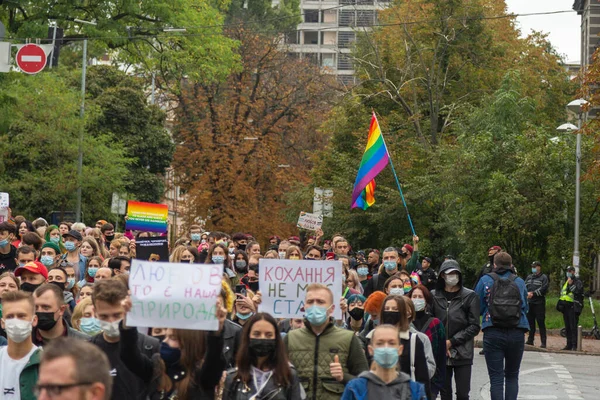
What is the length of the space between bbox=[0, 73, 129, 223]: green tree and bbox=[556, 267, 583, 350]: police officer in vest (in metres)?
21.6

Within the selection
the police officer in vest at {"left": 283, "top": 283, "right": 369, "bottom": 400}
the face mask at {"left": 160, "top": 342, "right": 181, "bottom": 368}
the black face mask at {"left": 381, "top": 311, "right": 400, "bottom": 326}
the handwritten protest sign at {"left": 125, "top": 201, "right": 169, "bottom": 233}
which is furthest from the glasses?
the handwritten protest sign at {"left": 125, "top": 201, "right": 169, "bottom": 233}

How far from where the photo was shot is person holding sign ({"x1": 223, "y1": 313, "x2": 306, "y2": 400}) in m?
7.55

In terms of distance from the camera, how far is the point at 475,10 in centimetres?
4244

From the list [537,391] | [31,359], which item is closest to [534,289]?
[537,391]

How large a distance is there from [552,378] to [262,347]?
12.3 metres

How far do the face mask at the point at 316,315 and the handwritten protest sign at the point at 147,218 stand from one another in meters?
13.6

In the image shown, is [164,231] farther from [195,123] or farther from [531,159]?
[195,123]

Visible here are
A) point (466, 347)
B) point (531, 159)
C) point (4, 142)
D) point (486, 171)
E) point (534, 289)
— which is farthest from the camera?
point (4, 142)

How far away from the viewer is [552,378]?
19.0 metres

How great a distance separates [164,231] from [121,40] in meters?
12.4

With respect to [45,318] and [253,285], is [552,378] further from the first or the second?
[45,318]

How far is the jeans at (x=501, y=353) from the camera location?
13.2 m

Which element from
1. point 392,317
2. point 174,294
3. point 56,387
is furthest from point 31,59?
point 56,387

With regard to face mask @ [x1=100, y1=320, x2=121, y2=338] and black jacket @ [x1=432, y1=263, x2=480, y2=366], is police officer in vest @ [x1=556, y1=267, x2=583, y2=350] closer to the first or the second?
black jacket @ [x1=432, y1=263, x2=480, y2=366]
